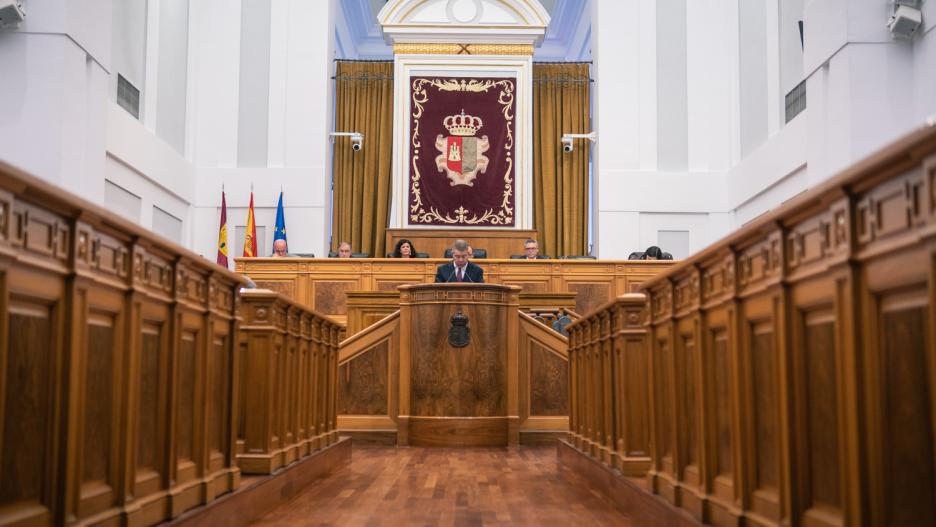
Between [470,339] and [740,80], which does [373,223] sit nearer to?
[740,80]

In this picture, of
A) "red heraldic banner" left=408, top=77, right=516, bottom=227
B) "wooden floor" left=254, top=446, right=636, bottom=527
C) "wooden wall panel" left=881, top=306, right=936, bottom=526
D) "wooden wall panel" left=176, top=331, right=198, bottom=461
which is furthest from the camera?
"red heraldic banner" left=408, top=77, right=516, bottom=227

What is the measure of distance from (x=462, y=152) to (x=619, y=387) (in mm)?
10321

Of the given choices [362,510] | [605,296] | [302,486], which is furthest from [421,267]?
[362,510]

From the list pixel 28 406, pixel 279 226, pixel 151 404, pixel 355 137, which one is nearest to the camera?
pixel 28 406

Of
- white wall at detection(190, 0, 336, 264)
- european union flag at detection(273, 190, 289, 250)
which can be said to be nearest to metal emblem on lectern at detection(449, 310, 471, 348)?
european union flag at detection(273, 190, 289, 250)

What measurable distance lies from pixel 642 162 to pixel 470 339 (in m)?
7.31

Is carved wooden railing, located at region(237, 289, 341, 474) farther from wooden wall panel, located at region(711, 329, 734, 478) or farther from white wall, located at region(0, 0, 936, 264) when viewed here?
white wall, located at region(0, 0, 936, 264)

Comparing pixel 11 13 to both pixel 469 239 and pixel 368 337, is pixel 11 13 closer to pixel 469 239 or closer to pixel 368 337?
pixel 368 337

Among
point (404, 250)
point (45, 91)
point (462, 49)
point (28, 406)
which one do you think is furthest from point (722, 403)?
point (462, 49)

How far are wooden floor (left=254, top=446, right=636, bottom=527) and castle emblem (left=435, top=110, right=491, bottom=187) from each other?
27.4 ft

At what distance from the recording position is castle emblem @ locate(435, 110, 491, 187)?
14.9 meters

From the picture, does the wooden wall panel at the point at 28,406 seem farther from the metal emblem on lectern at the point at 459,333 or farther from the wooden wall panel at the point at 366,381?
the wooden wall panel at the point at 366,381

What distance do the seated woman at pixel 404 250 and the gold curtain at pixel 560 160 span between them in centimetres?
383

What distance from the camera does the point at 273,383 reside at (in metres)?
4.70
